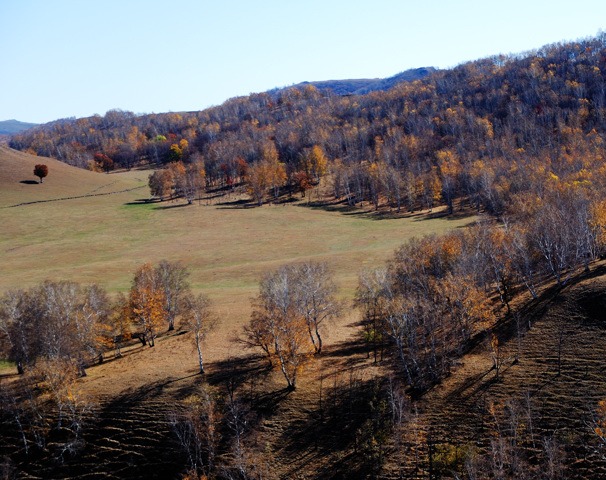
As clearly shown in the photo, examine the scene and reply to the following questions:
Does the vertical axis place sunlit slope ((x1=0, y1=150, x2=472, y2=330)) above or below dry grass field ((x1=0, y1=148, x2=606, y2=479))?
above

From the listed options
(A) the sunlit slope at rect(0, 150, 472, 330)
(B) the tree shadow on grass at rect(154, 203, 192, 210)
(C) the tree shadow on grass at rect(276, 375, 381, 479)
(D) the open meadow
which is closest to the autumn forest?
(C) the tree shadow on grass at rect(276, 375, 381, 479)

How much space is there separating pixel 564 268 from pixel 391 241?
143 ft

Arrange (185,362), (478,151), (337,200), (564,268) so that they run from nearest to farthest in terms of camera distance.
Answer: (185,362), (564,268), (337,200), (478,151)

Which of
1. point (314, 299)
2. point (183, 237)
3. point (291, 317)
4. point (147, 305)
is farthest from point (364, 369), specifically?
point (183, 237)

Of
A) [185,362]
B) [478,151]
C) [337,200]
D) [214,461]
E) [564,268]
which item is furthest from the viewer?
[478,151]

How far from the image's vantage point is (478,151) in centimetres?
19300

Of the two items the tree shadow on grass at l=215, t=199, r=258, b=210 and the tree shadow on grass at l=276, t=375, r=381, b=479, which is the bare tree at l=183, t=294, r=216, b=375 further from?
the tree shadow on grass at l=215, t=199, r=258, b=210

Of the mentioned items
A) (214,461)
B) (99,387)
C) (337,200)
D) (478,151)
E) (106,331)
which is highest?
(478,151)

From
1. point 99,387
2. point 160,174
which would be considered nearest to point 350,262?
point 99,387

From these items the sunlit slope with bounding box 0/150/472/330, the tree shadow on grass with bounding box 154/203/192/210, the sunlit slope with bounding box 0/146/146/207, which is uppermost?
the sunlit slope with bounding box 0/146/146/207

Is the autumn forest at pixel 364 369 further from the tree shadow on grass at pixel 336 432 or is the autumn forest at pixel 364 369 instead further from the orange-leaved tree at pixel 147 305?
the orange-leaved tree at pixel 147 305

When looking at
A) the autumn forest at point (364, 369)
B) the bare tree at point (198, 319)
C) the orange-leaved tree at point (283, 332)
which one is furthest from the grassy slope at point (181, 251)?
the bare tree at point (198, 319)

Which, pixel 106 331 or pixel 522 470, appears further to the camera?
pixel 106 331

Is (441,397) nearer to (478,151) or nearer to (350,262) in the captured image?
(350,262)
